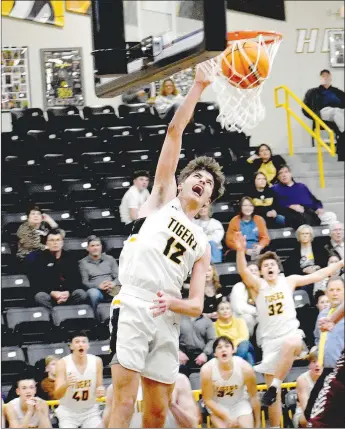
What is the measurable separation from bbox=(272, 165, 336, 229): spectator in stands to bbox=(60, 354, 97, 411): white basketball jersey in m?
3.95

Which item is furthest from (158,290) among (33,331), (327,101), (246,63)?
(327,101)

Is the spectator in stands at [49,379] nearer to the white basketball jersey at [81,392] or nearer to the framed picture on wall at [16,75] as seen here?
the white basketball jersey at [81,392]

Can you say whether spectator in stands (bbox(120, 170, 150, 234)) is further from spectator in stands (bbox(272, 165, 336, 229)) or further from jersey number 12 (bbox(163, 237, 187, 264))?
jersey number 12 (bbox(163, 237, 187, 264))

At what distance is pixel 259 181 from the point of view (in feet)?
36.7

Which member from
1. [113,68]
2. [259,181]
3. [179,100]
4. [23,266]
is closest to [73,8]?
[179,100]

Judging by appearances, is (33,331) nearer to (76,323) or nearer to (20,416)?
(76,323)

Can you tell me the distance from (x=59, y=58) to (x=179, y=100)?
244 centimetres

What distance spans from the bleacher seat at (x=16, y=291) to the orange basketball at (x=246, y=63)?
14.0 ft

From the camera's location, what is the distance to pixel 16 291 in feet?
31.6

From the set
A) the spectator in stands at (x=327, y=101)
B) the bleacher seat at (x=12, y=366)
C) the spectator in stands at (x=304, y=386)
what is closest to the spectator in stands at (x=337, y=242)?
the spectator in stands at (x=304, y=386)

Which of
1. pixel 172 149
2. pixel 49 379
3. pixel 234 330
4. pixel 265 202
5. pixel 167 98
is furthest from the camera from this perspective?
pixel 167 98

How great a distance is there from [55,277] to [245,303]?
1.83 metres

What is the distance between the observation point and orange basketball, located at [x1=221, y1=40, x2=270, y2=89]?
19.2ft

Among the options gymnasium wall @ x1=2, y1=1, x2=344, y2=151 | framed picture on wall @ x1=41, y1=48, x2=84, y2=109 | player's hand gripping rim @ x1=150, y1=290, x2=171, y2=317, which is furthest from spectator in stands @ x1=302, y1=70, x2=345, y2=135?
player's hand gripping rim @ x1=150, y1=290, x2=171, y2=317
